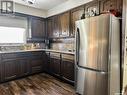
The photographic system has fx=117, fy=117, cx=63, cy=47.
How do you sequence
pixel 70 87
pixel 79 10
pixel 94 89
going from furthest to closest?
pixel 79 10, pixel 70 87, pixel 94 89

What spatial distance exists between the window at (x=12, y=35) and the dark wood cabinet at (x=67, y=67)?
203 centimetres

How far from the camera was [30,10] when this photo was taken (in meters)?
4.54

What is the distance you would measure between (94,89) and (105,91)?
0.22 m

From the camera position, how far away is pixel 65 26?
156 inches

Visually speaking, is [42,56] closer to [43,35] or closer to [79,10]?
[43,35]

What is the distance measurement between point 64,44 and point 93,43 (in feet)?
7.13

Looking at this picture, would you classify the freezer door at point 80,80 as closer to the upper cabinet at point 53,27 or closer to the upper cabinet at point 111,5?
the upper cabinet at point 111,5

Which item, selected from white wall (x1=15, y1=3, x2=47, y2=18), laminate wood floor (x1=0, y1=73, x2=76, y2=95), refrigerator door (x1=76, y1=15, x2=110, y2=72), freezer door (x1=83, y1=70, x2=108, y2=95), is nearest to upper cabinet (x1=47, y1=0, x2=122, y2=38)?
white wall (x1=15, y1=3, x2=47, y2=18)

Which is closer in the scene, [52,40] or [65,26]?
[65,26]

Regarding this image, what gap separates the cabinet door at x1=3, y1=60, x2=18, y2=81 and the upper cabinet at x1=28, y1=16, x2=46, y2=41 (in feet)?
4.24

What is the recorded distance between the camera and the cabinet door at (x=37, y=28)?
4.59 meters

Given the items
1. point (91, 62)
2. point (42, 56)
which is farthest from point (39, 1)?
point (91, 62)

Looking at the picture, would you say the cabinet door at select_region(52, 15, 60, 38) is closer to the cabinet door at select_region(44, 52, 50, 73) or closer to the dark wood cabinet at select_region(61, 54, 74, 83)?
the cabinet door at select_region(44, 52, 50, 73)

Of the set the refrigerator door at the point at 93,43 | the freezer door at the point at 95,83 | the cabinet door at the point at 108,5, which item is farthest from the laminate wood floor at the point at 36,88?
the cabinet door at the point at 108,5
